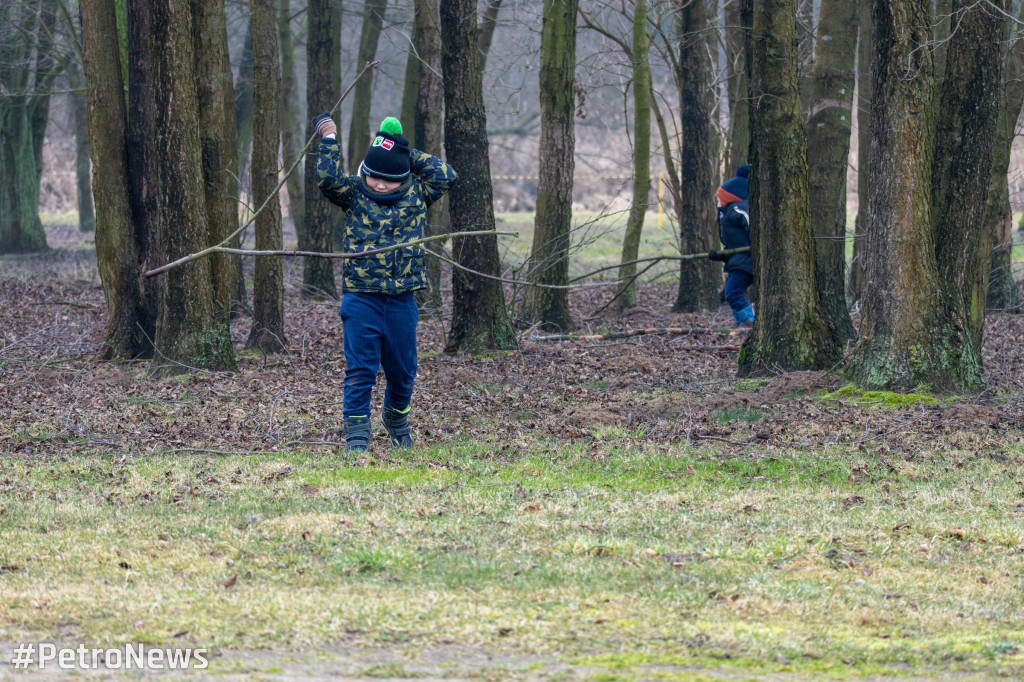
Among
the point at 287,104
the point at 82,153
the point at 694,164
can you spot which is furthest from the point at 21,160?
the point at 694,164

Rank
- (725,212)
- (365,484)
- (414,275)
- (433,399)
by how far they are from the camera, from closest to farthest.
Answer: (365,484)
(414,275)
(433,399)
(725,212)

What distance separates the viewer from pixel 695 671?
3.76m

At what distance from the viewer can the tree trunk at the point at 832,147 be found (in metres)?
11.0

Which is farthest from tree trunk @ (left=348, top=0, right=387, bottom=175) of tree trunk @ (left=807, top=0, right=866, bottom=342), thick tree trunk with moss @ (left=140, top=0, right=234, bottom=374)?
tree trunk @ (left=807, top=0, right=866, bottom=342)

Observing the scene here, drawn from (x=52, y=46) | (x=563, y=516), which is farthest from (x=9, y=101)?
(x=563, y=516)

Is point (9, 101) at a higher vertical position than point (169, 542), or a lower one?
higher

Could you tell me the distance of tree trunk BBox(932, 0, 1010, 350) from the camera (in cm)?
897

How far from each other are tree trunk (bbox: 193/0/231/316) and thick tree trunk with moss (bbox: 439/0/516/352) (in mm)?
2367

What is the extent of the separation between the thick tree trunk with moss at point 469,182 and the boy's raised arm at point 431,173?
3.64m

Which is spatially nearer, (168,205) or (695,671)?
(695,671)

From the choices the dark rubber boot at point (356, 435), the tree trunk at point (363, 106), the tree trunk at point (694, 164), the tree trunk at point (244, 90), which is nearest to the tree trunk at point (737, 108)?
the tree trunk at point (694, 164)

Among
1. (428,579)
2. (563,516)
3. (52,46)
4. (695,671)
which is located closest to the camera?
(695,671)

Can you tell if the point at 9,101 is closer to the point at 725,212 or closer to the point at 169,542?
the point at 725,212

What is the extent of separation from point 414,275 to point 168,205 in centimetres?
404
